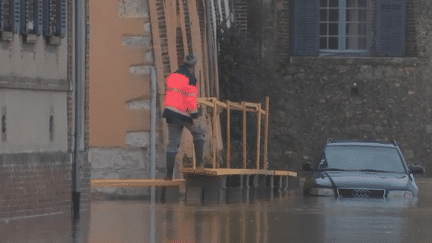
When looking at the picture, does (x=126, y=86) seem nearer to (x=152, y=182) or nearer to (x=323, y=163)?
(x=152, y=182)

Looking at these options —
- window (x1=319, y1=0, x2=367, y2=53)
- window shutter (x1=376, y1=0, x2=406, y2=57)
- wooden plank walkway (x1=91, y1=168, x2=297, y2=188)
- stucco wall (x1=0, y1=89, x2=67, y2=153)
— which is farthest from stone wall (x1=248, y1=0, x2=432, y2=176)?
stucco wall (x1=0, y1=89, x2=67, y2=153)

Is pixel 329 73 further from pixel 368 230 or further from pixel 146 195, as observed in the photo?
pixel 368 230

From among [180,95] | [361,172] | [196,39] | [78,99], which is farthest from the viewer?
→ [196,39]

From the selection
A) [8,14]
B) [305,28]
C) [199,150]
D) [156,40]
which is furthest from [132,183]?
[305,28]

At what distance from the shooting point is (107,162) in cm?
2305

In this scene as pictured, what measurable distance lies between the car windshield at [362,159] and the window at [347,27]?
454 inches

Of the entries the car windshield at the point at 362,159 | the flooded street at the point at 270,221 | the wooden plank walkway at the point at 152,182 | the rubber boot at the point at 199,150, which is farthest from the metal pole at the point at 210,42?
the flooded street at the point at 270,221

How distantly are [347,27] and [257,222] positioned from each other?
19.1 m

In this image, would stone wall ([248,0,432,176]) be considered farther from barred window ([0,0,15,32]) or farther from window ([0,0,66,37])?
barred window ([0,0,15,32])

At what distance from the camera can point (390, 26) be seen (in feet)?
112

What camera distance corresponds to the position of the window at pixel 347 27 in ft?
112

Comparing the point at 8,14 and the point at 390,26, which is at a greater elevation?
the point at 390,26

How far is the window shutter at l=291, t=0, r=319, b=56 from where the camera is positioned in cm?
3400

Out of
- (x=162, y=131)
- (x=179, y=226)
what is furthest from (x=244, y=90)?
(x=179, y=226)
